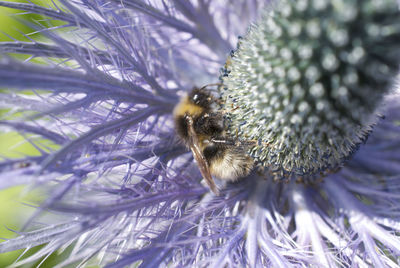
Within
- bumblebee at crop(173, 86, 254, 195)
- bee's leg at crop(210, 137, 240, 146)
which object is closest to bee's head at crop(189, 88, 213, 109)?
bumblebee at crop(173, 86, 254, 195)

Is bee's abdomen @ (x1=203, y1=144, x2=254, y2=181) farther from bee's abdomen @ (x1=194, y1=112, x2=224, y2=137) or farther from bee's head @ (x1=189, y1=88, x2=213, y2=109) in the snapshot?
bee's head @ (x1=189, y1=88, x2=213, y2=109)

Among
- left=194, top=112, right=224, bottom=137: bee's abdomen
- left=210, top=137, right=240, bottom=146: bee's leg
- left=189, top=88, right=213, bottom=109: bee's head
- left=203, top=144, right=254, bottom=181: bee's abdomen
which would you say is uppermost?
left=189, top=88, right=213, bottom=109: bee's head

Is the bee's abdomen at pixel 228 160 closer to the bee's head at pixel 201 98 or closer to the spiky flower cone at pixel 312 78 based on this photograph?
the spiky flower cone at pixel 312 78

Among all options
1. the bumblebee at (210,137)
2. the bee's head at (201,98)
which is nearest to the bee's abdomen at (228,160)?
the bumblebee at (210,137)

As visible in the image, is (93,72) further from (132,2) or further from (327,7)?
(327,7)

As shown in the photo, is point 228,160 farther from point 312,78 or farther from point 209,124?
point 312,78

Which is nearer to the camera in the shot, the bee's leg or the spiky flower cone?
the spiky flower cone
